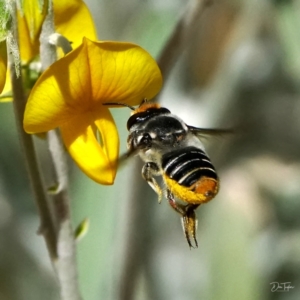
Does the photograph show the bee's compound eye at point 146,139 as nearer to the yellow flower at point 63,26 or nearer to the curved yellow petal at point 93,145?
the curved yellow petal at point 93,145

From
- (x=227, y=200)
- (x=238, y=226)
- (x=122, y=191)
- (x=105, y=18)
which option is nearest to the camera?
(x=122, y=191)

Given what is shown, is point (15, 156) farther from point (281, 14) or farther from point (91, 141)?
point (91, 141)

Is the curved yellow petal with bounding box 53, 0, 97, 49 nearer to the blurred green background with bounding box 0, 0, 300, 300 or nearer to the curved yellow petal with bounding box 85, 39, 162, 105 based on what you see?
the curved yellow petal with bounding box 85, 39, 162, 105

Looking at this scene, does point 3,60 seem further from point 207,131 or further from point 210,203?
point 210,203

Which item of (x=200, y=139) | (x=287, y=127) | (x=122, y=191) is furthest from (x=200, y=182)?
(x=287, y=127)

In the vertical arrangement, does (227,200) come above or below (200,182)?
below

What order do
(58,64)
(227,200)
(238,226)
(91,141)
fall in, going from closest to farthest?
1. (58,64)
2. (91,141)
3. (238,226)
4. (227,200)

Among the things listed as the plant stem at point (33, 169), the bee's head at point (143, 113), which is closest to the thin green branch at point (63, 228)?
the plant stem at point (33, 169)
